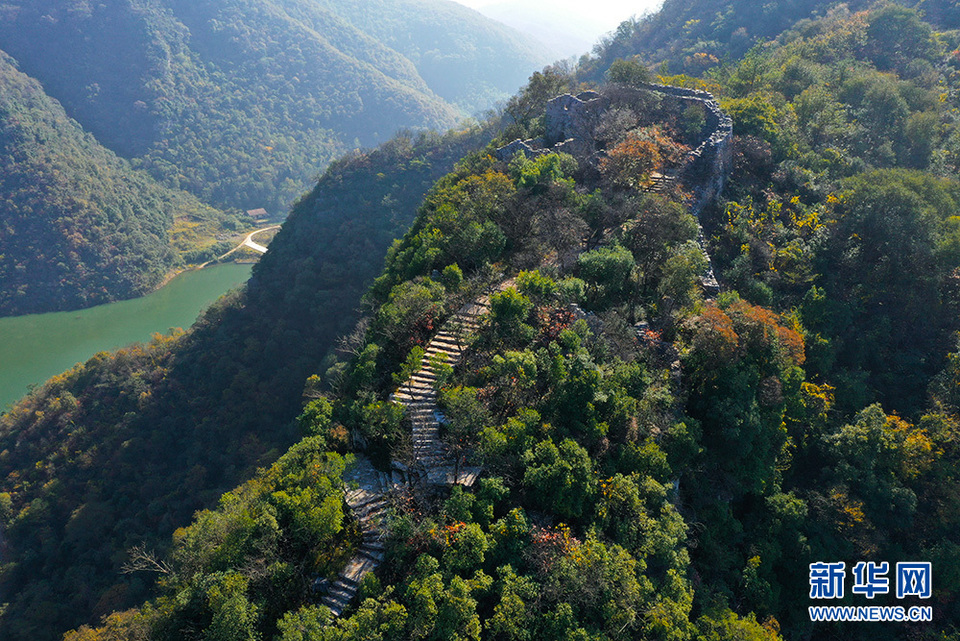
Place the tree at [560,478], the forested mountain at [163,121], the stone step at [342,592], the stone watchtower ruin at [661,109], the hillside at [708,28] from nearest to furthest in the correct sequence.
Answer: the stone step at [342,592]
the tree at [560,478]
the stone watchtower ruin at [661,109]
the hillside at [708,28]
the forested mountain at [163,121]

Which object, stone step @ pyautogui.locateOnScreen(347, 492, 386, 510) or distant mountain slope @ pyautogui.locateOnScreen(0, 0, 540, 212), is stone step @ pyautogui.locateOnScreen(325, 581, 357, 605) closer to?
stone step @ pyautogui.locateOnScreen(347, 492, 386, 510)

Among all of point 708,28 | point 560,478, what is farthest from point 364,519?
point 708,28

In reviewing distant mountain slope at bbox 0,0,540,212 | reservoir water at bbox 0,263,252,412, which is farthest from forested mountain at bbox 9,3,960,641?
distant mountain slope at bbox 0,0,540,212

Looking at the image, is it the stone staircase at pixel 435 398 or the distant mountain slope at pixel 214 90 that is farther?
the distant mountain slope at pixel 214 90

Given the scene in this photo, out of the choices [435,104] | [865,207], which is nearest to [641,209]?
[865,207]

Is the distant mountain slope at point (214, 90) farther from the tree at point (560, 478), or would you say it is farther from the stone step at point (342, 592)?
the tree at point (560, 478)

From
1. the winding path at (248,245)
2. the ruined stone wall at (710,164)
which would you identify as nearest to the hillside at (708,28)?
the ruined stone wall at (710,164)

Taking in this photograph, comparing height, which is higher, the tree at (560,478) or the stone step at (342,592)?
the tree at (560,478)
